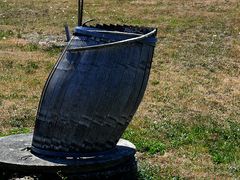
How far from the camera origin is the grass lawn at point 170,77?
11391mm

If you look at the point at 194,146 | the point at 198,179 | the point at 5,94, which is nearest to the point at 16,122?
the point at 5,94

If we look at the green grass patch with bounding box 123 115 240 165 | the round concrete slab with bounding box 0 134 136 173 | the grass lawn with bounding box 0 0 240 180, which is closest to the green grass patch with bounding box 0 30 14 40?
the grass lawn with bounding box 0 0 240 180

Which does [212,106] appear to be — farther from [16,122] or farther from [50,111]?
[50,111]

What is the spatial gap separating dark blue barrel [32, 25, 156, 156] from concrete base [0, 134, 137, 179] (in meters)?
0.21

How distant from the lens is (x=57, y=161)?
820cm

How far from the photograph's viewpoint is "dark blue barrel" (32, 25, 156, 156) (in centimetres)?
830

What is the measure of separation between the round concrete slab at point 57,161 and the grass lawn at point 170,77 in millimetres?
963

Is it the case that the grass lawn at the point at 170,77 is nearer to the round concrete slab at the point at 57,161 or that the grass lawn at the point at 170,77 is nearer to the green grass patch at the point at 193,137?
the green grass patch at the point at 193,137

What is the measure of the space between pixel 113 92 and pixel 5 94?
7.81m

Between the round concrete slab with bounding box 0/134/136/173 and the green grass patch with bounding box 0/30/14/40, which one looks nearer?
the round concrete slab with bounding box 0/134/136/173

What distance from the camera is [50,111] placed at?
8.43m

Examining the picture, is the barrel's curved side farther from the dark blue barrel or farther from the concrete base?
the concrete base

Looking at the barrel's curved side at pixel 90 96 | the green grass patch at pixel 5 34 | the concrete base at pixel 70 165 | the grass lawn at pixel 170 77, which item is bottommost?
the green grass patch at pixel 5 34

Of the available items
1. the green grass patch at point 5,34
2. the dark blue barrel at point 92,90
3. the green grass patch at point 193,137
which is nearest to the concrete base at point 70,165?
the dark blue barrel at point 92,90
